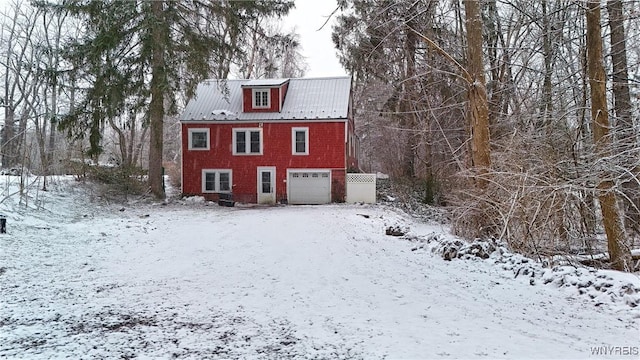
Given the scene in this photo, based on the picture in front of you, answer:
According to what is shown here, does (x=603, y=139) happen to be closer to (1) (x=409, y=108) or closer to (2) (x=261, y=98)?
(1) (x=409, y=108)

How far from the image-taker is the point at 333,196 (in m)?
23.1

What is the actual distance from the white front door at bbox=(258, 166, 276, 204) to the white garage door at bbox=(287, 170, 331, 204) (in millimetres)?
827

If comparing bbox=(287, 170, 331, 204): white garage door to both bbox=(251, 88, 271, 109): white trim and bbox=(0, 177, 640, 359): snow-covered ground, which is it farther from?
bbox=(0, 177, 640, 359): snow-covered ground

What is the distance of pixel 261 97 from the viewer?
2412 cm

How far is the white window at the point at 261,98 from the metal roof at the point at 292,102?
39cm

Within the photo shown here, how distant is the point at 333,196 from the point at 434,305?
57.4 ft

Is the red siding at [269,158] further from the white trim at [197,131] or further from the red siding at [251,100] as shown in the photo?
the red siding at [251,100]

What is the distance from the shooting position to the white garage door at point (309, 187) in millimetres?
23141

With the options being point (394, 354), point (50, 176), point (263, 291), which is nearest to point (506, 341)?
point (394, 354)

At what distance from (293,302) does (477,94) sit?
631 centimetres

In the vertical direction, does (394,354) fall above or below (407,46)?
below

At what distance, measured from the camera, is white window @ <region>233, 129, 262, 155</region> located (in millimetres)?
23859

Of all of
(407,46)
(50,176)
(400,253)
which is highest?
(407,46)

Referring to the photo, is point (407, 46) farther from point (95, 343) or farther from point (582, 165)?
point (95, 343)
